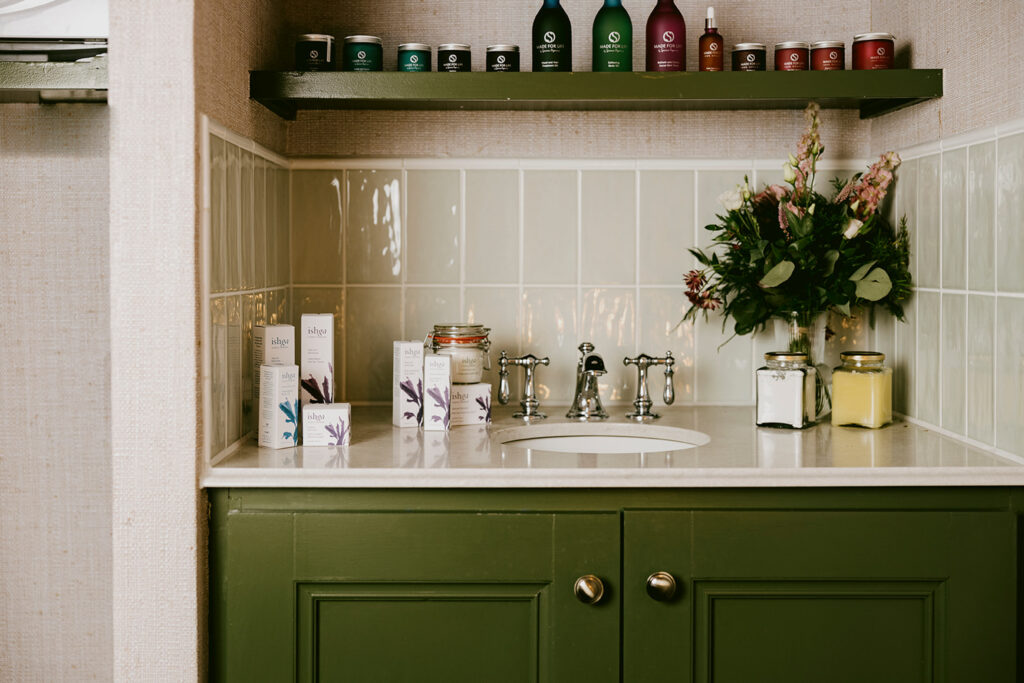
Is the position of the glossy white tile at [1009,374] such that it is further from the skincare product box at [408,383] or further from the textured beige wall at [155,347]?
the textured beige wall at [155,347]

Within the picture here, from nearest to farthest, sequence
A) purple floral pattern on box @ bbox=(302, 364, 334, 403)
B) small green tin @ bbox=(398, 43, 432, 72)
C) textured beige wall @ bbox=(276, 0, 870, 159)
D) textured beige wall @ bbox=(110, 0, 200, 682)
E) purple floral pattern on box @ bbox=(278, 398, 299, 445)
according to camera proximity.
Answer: textured beige wall @ bbox=(110, 0, 200, 682)
purple floral pattern on box @ bbox=(278, 398, 299, 445)
purple floral pattern on box @ bbox=(302, 364, 334, 403)
small green tin @ bbox=(398, 43, 432, 72)
textured beige wall @ bbox=(276, 0, 870, 159)

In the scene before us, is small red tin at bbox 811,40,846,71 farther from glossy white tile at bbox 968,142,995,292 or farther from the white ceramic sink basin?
the white ceramic sink basin

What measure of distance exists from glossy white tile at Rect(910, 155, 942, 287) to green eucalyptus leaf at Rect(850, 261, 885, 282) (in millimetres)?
98

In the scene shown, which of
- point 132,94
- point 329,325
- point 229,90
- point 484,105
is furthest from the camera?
point 484,105

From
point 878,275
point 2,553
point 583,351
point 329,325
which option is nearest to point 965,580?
point 878,275

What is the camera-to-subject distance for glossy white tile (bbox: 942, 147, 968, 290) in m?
1.77

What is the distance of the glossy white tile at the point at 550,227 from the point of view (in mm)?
2199

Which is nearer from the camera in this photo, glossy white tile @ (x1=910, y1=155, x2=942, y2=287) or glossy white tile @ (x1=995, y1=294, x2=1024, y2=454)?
glossy white tile @ (x1=995, y1=294, x2=1024, y2=454)

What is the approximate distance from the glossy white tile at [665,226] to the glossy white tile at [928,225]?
1.62 feet

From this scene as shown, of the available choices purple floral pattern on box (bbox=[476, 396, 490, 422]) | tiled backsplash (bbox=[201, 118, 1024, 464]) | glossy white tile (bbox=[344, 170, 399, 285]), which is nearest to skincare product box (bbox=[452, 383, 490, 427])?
purple floral pattern on box (bbox=[476, 396, 490, 422])

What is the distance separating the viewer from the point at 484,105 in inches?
82.0

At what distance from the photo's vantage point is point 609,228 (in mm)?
2209

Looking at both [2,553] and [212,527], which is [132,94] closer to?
[212,527]

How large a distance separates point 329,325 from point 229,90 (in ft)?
1.51
